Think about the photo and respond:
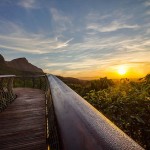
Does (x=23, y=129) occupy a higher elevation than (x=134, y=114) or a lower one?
lower

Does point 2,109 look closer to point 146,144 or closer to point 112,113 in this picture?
point 112,113

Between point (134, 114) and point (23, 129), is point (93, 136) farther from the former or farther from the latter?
point (23, 129)

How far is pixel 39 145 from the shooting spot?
16.5 ft

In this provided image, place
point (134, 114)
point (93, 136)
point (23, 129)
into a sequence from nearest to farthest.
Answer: point (93, 136), point (134, 114), point (23, 129)

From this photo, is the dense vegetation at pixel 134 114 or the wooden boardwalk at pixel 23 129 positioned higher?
the dense vegetation at pixel 134 114

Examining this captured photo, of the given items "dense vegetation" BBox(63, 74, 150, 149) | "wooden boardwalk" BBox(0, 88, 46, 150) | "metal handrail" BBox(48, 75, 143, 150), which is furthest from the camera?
"wooden boardwalk" BBox(0, 88, 46, 150)

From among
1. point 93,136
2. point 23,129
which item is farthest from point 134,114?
point 93,136

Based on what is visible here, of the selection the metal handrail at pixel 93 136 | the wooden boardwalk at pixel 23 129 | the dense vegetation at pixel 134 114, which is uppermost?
the metal handrail at pixel 93 136

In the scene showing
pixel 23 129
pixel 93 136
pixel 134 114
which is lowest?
pixel 23 129

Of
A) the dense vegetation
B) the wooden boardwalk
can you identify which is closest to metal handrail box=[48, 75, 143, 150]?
the dense vegetation

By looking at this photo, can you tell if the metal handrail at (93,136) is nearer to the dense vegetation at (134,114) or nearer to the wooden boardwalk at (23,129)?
the dense vegetation at (134,114)

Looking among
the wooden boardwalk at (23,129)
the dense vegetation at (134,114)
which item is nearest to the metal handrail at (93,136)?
the dense vegetation at (134,114)

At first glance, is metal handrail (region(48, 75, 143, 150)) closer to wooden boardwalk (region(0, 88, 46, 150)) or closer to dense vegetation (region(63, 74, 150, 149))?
dense vegetation (region(63, 74, 150, 149))

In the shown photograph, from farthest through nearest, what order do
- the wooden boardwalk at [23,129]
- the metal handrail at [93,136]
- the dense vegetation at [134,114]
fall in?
the wooden boardwalk at [23,129] → the dense vegetation at [134,114] → the metal handrail at [93,136]
